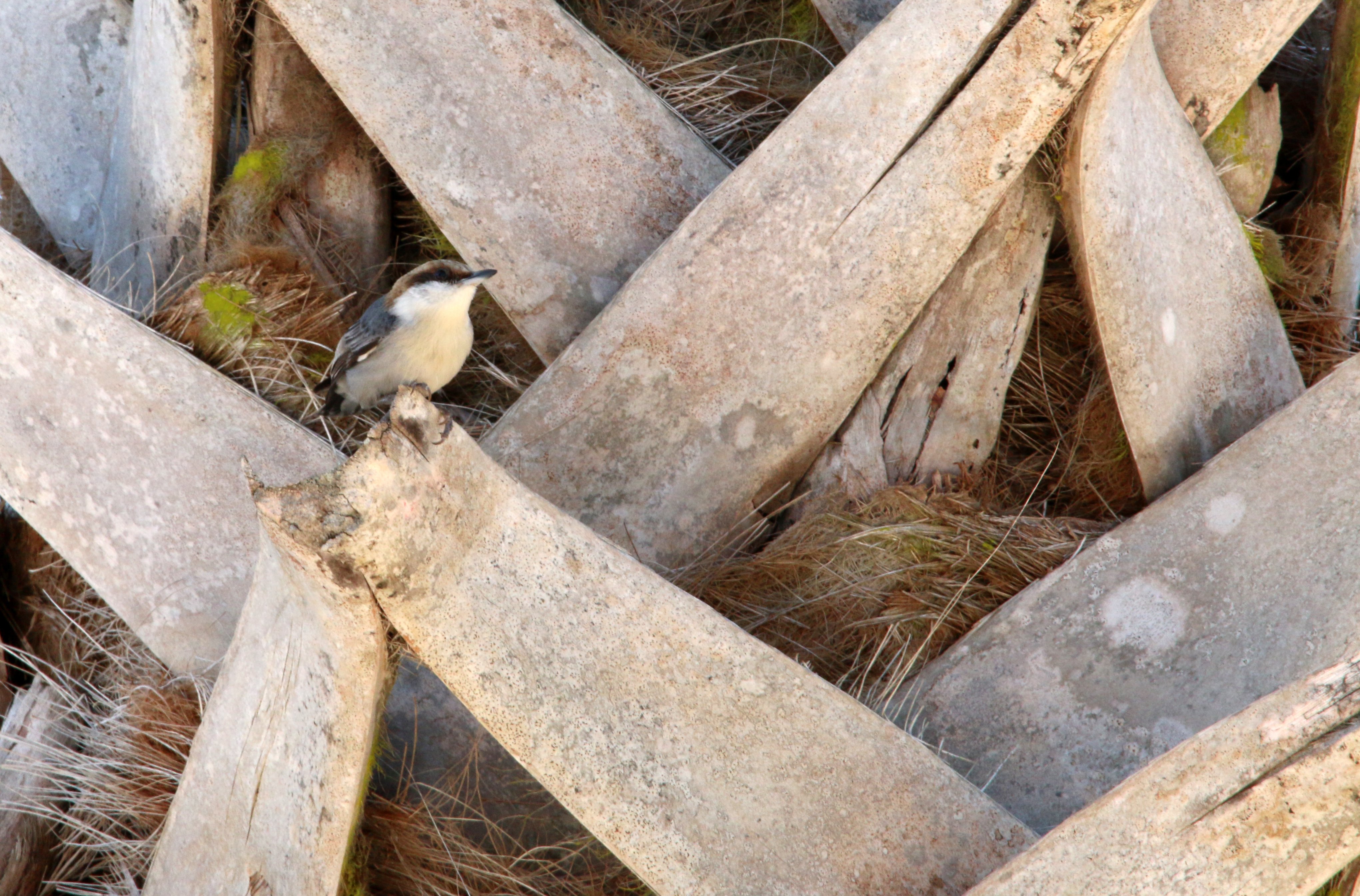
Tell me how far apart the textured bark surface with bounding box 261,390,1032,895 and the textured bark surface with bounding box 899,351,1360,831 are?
0.69 ft

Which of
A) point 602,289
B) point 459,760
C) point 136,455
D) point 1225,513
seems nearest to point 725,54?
point 602,289

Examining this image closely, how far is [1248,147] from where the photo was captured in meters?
2.70

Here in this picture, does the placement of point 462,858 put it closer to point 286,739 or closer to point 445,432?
point 286,739

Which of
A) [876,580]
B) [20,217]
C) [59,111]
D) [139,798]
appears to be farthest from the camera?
[20,217]

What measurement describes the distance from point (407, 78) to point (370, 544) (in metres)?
1.23

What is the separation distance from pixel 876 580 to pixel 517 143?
4.12 ft

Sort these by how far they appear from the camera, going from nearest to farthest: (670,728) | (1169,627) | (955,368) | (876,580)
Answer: (670,728) < (1169,627) < (876,580) < (955,368)

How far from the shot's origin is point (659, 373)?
95.0 inches

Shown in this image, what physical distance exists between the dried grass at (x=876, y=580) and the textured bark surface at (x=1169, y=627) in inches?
3.0

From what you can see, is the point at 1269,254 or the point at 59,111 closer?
the point at 1269,254

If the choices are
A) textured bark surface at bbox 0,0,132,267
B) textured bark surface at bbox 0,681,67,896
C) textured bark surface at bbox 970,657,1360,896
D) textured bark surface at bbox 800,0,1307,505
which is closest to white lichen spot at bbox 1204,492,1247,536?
textured bark surface at bbox 800,0,1307,505

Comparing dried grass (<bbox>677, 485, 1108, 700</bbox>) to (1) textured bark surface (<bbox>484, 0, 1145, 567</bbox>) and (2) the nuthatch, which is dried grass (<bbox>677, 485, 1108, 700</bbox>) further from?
(2) the nuthatch

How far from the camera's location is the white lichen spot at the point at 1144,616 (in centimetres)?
218

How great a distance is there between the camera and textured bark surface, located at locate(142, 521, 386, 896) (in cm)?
203
